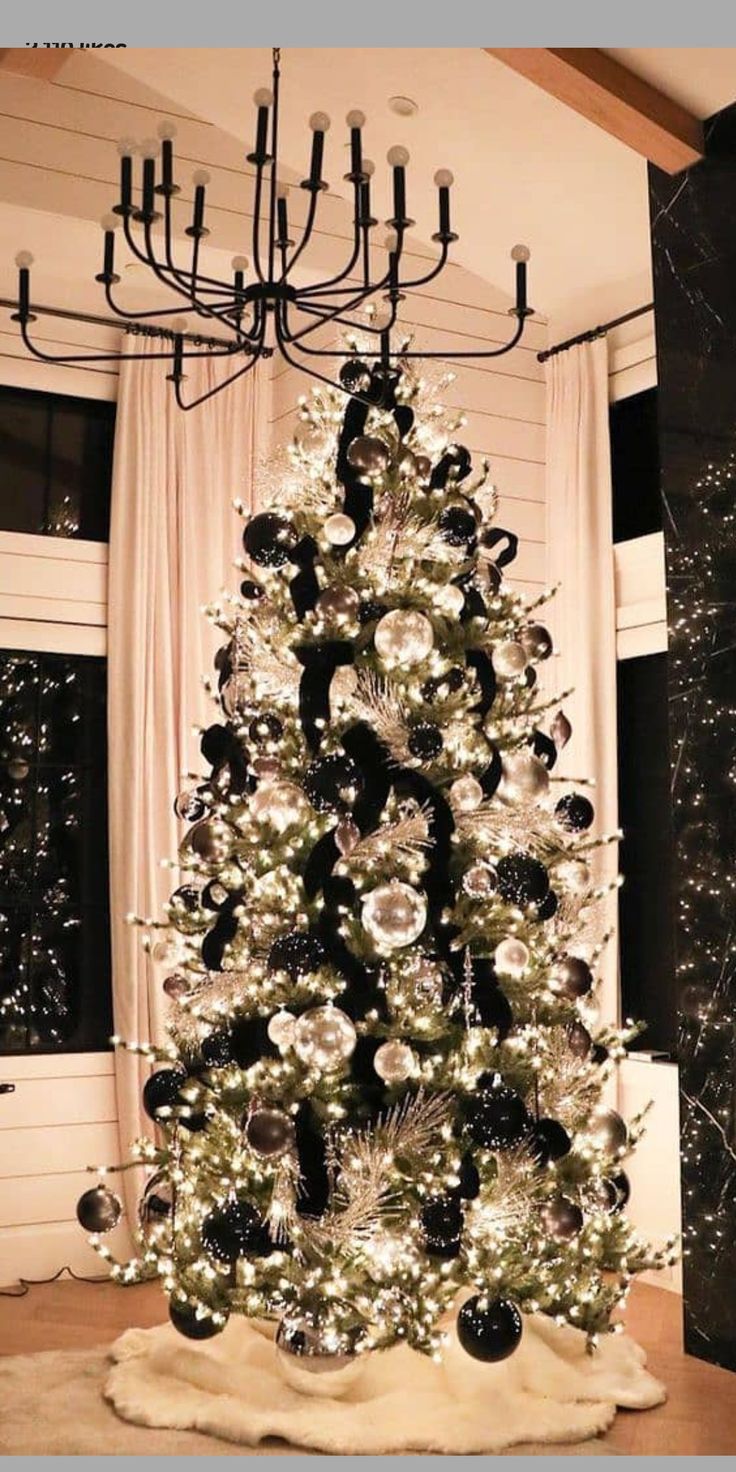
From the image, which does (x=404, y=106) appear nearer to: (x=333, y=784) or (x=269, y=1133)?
(x=333, y=784)

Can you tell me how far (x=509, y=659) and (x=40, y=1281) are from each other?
9.70 ft

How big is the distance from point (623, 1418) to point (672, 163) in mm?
3390

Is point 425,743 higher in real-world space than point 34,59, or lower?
lower

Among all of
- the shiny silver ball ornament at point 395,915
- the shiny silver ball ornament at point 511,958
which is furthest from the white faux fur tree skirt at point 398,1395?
the shiny silver ball ornament at point 395,915

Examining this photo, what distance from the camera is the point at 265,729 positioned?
3.62 meters

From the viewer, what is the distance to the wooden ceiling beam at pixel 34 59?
3.68 m

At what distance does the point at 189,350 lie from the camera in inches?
219

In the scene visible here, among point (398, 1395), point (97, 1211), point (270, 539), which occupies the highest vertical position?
point (270, 539)

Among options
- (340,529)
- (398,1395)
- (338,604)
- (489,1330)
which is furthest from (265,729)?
→ (398,1395)

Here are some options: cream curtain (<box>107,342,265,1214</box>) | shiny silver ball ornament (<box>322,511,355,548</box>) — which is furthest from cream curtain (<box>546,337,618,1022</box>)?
shiny silver ball ornament (<box>322,511,355,548</box>)

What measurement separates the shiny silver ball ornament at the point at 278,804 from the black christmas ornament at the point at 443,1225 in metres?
0.95

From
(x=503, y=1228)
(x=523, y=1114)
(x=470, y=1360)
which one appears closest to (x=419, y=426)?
(x=523, y=1114)

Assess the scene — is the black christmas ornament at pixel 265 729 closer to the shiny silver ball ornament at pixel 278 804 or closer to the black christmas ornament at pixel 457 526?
the shiny silver ball ornament at pixel 278 804

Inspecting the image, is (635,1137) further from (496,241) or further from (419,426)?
(496,241)
